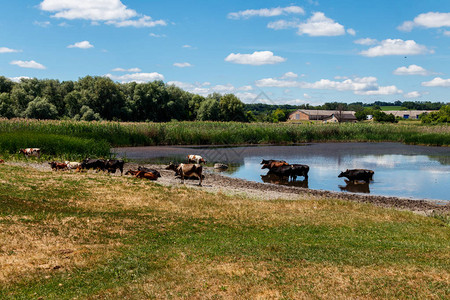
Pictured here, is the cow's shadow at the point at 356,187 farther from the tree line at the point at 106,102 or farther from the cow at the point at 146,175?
the tree line at the point at 106,102

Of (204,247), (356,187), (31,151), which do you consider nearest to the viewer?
(204,247)

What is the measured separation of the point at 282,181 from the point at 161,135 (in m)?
28.6

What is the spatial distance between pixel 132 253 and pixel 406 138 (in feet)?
201

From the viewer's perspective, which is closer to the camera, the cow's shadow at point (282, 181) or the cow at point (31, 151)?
the cow's shadow at point (282, 181)

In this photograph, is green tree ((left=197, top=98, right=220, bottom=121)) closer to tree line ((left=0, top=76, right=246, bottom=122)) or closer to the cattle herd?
tree line ((left=0, top=76, right=246, bottom=122))

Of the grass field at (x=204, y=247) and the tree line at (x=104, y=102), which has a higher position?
the tree line at (x=104, y=102)

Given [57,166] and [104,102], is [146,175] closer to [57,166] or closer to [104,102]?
[57,166]

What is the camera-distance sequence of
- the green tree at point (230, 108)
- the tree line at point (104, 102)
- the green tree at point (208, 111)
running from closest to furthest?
the tree line at point (104, 102)
the green tree at point (208, 111)
the green tree at point (230, 108)

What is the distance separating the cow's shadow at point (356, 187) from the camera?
77.0 feet

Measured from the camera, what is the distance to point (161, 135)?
52.6 meters

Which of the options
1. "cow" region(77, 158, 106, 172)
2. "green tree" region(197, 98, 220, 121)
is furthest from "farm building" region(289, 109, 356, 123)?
"cow" region(77, 158, 106, 172)

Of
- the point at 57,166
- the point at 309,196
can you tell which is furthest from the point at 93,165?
the point at 309,196

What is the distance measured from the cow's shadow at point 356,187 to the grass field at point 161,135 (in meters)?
17.3

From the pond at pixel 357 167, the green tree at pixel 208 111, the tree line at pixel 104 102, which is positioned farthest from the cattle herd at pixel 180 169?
the green tree at pixel 208 111
